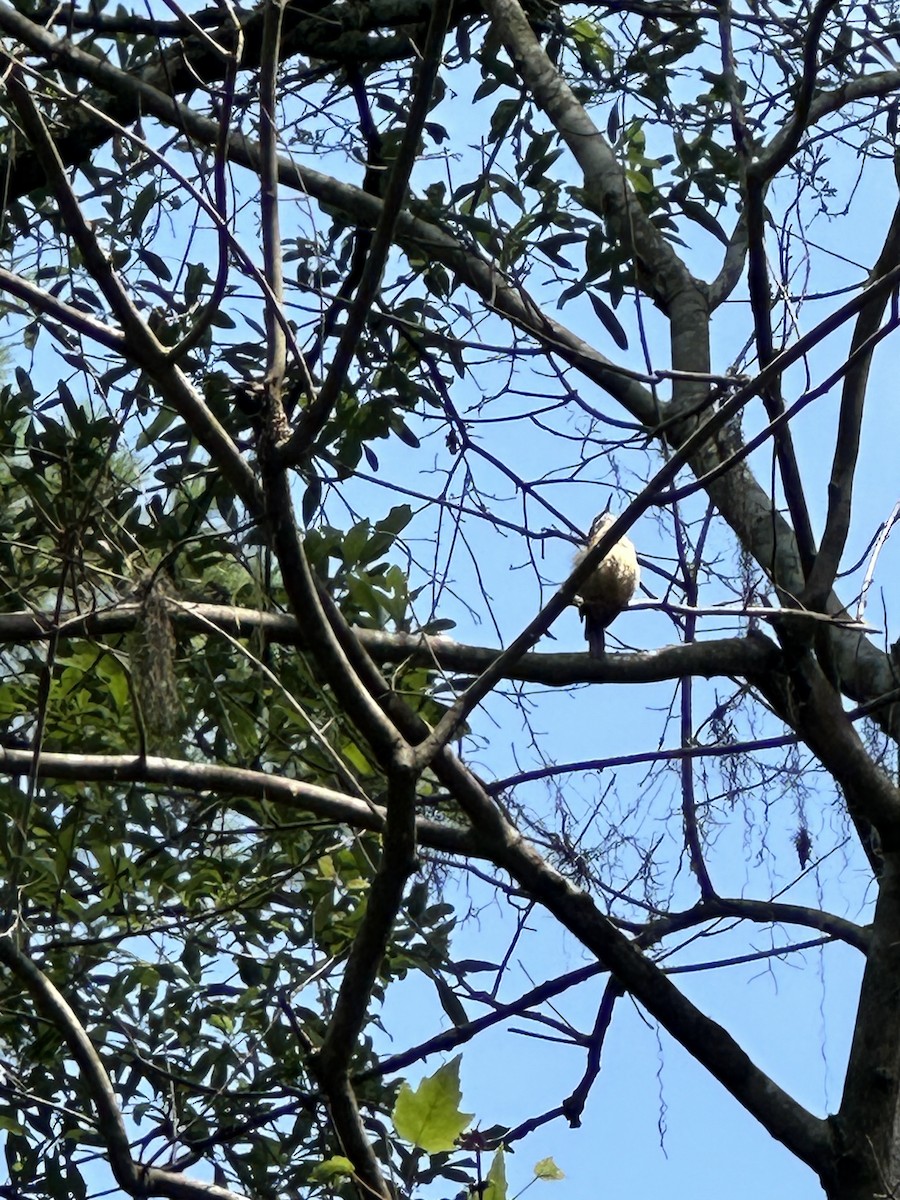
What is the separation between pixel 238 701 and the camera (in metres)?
2.84

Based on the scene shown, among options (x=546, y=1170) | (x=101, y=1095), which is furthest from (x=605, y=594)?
(x=546, y=1170)

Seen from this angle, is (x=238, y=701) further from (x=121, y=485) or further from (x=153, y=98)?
(x=153, y=98)

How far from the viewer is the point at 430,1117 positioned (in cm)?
112

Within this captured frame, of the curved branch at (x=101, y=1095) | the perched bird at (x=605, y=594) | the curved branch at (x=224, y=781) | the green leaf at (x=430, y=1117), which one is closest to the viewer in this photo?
the green leaf at (x=430, y=1117)

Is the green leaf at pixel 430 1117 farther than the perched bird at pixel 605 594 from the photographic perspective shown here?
No

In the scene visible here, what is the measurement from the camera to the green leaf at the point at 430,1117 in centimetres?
112

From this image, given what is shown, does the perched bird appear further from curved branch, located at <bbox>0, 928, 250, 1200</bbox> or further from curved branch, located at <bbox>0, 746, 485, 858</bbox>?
curved branch, located at <bbox>0, 928, 250, 1200</bbox>

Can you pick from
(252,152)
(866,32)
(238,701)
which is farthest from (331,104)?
(238,701)

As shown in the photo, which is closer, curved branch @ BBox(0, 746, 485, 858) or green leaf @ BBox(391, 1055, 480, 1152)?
green leaf @ BBox(391, 1055, 480, 1152)

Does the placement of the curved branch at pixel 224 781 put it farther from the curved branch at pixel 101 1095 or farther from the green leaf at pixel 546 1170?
the green leaf at pixel 546 1170

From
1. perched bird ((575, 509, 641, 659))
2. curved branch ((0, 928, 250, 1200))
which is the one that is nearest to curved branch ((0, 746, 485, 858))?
curved branch ((0, 928, 250, 1200))

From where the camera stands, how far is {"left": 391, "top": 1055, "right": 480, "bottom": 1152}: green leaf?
112cm

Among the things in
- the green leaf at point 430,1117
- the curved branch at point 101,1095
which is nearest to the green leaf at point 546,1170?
the green leaf at point 430,1117

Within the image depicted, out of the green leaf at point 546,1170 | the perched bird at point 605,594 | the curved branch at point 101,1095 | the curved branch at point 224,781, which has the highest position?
the perched bird at point 605,594
